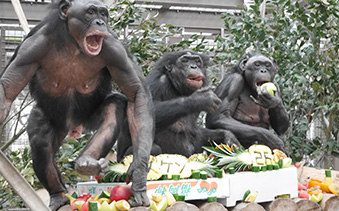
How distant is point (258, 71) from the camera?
13.8 ft

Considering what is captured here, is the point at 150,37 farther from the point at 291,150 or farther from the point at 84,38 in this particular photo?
the point at 84,38

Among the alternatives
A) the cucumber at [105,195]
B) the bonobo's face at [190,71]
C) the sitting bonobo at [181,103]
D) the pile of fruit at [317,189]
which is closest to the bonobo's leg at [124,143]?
the sitting bonobo at [181,103]

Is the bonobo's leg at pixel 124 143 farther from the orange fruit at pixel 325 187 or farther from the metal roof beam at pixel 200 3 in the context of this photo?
the metal roof beam at pixel 200 3

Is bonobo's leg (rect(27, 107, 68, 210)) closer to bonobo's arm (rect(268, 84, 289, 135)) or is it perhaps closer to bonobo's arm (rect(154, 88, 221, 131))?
bonobo's arm (rect(154, 88, 221, 131))

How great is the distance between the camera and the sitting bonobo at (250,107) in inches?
156

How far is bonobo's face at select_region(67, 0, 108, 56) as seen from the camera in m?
2.39

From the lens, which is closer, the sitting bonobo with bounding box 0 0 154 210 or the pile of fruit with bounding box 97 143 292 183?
the sitting bonobo with bounding box 0 0 154 210

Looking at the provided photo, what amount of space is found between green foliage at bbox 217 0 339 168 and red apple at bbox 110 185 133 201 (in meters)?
2.82

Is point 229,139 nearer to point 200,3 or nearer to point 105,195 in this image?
point 105,195

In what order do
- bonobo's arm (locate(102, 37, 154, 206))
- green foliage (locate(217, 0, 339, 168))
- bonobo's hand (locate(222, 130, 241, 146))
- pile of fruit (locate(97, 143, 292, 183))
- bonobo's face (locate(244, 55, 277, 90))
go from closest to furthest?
bonobo's arm (locate(102, 37, 154, 206))
pile of fruit (locate(97, 143, 292, 183))
bonobo's hand (locate(222, 130, 241, 146))
bonobo's face (locate(244, 55, 277, 90))
green foliage (locate(217, 0, 339, 168))

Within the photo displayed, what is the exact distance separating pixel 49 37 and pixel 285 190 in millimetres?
1940

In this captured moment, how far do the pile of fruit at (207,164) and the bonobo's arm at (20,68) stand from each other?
77cm

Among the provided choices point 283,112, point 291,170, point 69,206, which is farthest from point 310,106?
point 69,206

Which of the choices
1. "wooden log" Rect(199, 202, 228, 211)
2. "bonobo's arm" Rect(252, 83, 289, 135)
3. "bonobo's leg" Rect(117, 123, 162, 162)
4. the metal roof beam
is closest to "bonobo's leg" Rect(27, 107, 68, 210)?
"bonobo's leg" Rect(117, 123, 162, 162)
